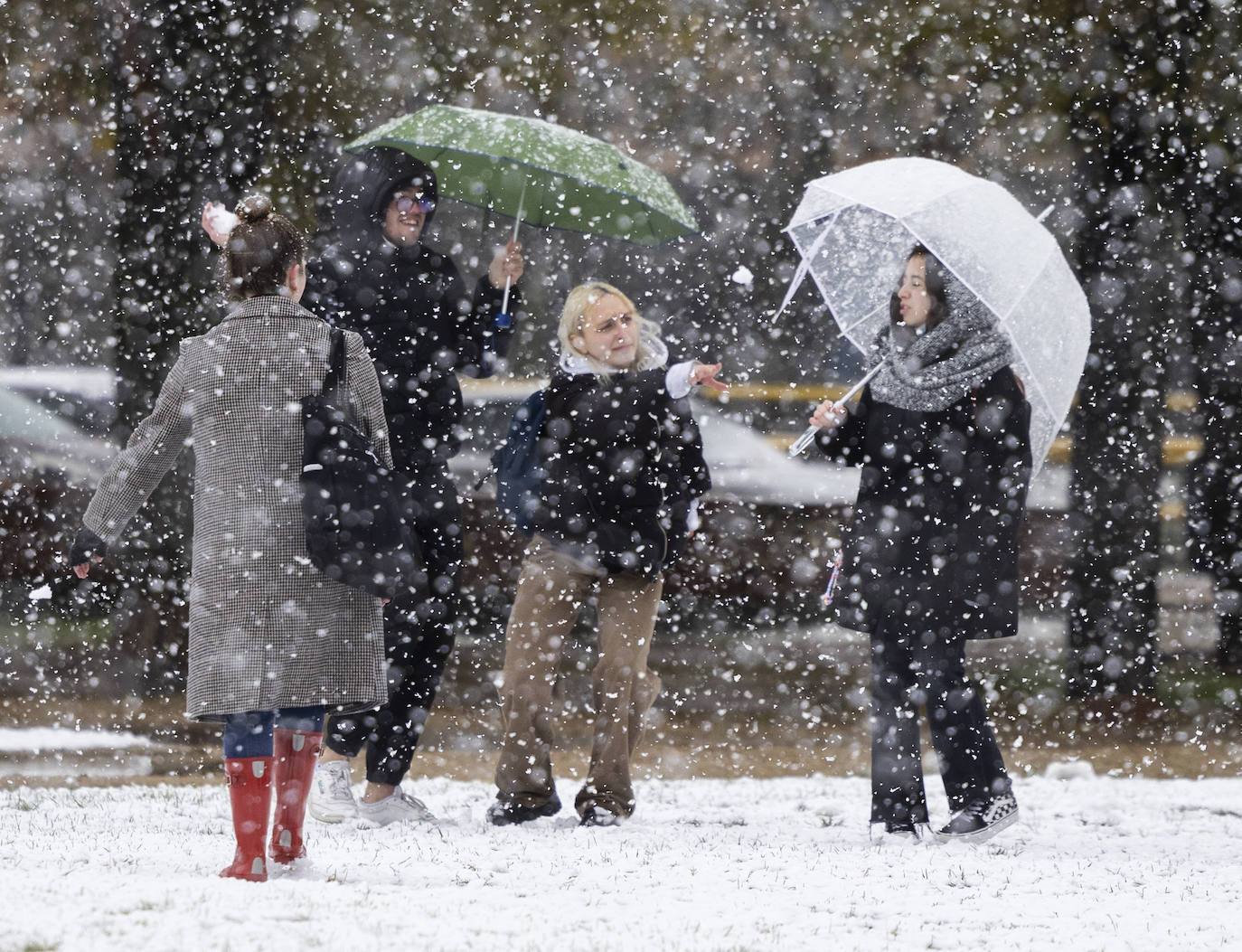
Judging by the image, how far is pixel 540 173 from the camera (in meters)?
5.99

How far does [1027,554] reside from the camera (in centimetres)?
1249

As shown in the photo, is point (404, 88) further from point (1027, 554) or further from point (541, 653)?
point (541, 653)

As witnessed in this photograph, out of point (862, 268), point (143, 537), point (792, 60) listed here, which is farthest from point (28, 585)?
point (862, 268)

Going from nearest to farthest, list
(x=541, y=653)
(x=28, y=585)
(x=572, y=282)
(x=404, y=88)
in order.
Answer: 1. (x=541, y=653)
2. (x=404, y=88)
3. (x=28, y=585)
4. (x=572, y=282)

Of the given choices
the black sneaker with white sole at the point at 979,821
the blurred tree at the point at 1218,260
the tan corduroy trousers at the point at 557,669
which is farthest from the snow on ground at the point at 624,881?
the blurred tree at the point at 1218,260

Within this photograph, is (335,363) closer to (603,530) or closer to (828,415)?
(603,530)

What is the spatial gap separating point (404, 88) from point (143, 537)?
4.26m

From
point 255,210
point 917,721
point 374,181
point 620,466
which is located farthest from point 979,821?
point 255,210

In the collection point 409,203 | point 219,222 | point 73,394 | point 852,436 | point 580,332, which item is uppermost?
point 409,203

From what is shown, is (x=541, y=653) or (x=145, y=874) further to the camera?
(x=541, y=653)

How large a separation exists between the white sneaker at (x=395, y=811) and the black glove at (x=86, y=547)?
66.9 inches

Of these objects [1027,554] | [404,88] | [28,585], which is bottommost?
[28,585]

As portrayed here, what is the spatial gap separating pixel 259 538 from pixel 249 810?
694 mm

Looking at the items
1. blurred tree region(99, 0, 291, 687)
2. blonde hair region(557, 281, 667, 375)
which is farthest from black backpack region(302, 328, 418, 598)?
blurred tree region(99, 0, 291, 687)
